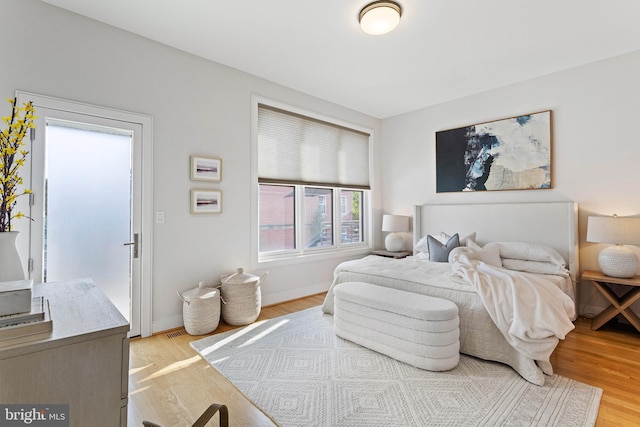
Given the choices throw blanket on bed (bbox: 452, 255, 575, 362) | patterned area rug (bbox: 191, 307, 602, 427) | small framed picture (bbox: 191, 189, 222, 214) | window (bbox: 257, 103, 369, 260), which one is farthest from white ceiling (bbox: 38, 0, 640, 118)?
patterned area rug (bbox: 191, 307, 602, 427)

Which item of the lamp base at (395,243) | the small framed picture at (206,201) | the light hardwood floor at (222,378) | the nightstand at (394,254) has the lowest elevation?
the light hardwood floor at (222,378)

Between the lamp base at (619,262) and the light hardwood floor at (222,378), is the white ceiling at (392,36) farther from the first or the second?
the light hardwood floor at (222,378)

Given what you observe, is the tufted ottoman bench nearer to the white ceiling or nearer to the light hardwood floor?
the light hardwood floor

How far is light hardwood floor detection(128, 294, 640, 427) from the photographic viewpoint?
181 centimetres

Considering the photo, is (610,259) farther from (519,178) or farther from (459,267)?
(459,267)

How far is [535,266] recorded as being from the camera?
329 cm

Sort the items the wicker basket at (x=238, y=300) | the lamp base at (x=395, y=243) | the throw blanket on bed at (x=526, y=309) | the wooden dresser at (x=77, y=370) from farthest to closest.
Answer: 1. the lamp base at (x=395, y=243)
2. the wicker basket at (x=238, y=300)
3. the throw blanket on bed at (x=526, y=309)
4. the wooden dresser at (x=77, y=370)

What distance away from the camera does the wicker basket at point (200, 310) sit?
9.61 feet

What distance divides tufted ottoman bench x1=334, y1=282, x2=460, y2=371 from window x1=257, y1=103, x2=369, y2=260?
1.58 m

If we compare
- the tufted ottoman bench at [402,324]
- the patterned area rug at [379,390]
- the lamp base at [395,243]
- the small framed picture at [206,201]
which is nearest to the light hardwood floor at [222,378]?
the patterned area rug at [379,390]

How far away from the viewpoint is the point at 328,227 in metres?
4.72

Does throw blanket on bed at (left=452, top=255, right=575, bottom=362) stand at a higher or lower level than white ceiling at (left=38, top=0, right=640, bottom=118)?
lower

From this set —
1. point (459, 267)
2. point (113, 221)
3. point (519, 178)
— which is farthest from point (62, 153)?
point (519, 178)

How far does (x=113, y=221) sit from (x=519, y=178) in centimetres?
456
